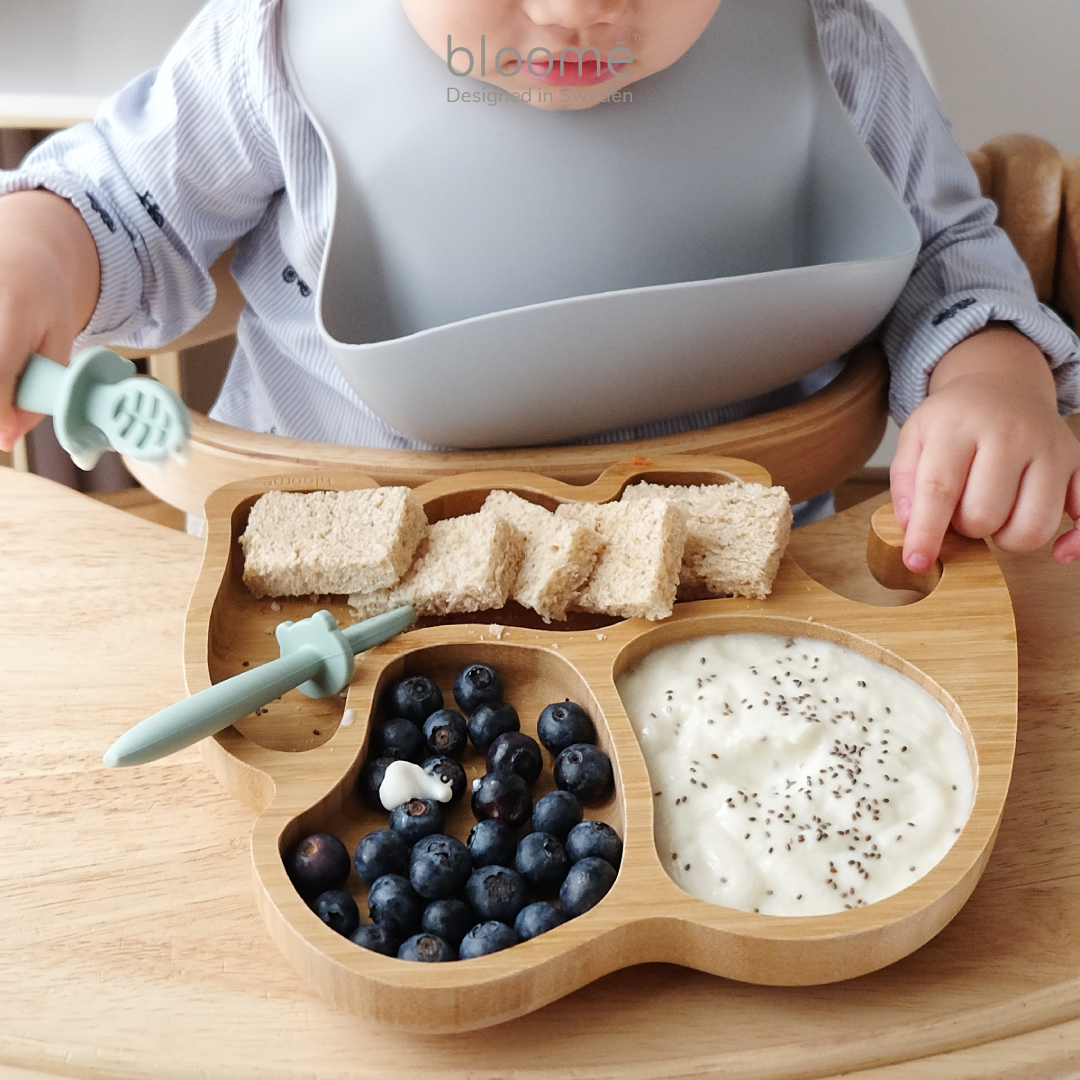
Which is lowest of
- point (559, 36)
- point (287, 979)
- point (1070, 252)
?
point (287, 979)

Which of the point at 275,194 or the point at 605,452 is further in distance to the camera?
the point at 275,194

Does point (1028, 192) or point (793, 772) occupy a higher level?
point (1028, 192)

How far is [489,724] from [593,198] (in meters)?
0.58

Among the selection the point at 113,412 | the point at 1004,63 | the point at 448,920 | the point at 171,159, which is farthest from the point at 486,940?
the point at 1004,63

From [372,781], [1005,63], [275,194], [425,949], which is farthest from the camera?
[1005,63]

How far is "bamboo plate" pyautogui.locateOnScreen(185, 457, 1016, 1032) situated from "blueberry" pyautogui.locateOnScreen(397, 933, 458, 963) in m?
0.03

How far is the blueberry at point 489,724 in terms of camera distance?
684 mm

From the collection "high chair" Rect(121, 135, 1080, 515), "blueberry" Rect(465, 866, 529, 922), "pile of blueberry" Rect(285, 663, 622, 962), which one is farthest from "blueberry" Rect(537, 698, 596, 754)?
"high chair" Rect(121, 135, 1080, 515)

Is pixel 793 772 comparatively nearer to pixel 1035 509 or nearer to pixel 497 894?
pixel 497 894

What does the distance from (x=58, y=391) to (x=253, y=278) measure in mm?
545

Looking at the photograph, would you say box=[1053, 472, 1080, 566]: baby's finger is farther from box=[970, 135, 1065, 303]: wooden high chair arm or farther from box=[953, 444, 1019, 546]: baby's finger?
box=[970, 135, 1065, 303]: wooden high chair arm

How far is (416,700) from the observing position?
2.29ft

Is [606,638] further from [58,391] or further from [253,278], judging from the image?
[253,278]

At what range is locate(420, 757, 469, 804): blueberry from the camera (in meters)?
0.65
